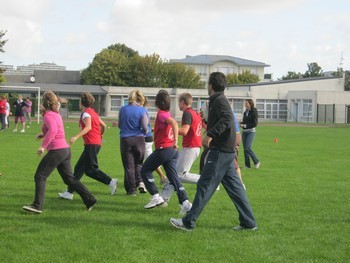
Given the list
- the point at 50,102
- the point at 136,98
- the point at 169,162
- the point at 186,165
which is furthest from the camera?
the point at 136,98

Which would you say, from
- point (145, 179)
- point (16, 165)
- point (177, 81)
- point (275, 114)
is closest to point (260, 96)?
point (275, 114)

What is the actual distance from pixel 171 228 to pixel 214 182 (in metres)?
0.92

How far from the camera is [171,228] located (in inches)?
289

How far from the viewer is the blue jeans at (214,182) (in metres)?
7.00

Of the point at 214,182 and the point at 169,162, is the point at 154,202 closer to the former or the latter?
the point at 169,162

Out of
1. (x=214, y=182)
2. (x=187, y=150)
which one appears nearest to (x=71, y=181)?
(x=187, y=150)

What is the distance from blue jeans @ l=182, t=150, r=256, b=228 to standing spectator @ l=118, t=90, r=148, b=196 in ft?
8.88

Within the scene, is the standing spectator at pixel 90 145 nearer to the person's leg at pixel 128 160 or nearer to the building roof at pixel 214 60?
the person's leg at pixel 128 160

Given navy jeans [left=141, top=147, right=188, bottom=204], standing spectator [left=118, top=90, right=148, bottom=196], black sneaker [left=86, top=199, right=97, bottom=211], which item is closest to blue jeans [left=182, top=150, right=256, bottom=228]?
navy jeans [left=141, top=147, right=188, bottom=204]

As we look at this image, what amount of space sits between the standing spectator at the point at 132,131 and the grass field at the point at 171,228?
23.8 inches

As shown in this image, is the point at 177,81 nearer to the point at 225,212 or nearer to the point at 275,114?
the point at 275,114

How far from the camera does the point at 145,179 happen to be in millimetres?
8672

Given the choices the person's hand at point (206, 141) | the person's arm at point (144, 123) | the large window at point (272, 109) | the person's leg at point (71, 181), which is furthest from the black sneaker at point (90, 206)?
the large window at point (272, 109)

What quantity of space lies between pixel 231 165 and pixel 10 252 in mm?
2974
